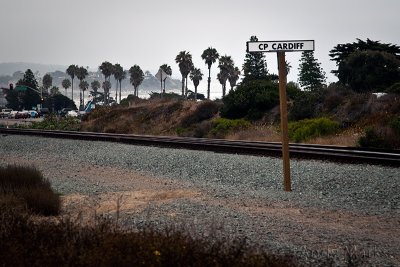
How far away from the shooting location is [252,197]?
33.2ft

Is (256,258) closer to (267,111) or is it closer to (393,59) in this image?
(267,111)

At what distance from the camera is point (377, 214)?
8.57 meters

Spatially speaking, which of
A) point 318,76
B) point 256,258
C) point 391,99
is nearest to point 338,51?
point 318,76

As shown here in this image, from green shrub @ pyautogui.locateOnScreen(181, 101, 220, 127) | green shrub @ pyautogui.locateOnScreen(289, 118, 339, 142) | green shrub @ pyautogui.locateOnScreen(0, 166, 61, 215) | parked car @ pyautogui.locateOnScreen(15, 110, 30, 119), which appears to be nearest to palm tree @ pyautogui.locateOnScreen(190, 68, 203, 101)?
parked car @ pyautogui.locateOnScreen(15, 110, 30, 119)

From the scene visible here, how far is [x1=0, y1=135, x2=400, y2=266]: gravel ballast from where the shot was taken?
6.79 meters

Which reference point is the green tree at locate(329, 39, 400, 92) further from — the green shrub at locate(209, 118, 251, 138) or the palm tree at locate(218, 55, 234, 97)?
the palm tree at locate(218, 55, 234, 97)

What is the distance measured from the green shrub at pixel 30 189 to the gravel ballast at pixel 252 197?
622mm

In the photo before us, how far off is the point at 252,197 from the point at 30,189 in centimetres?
445

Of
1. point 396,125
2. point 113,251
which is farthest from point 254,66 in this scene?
point 113,251

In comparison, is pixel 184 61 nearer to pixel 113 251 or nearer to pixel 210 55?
pixel 210 55

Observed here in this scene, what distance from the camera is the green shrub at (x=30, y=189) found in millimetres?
8812

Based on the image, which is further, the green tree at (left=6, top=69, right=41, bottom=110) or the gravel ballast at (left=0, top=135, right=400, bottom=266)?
the green tree at (left=6, top=69, right=41, bottom=110)

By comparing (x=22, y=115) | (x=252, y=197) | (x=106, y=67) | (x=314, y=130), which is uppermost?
(x=106, y=67)

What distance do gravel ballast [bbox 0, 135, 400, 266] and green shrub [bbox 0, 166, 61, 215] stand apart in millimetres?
622
